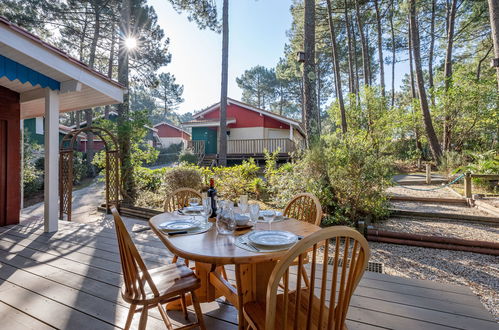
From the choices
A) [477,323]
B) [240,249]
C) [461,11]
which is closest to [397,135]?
[461,11]

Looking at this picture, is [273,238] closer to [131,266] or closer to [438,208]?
[131,266]

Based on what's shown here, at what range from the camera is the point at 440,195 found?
21.5ft

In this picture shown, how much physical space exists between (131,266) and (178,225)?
1.43 ft

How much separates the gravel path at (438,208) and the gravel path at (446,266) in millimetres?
2156

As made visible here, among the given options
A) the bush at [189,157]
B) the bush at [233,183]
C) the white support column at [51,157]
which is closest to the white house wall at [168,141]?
the bush at [189,157]

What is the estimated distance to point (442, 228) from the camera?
4262mm

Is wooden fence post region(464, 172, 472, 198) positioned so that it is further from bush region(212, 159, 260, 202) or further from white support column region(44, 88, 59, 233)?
white support column region(44, 88, 59, 233)

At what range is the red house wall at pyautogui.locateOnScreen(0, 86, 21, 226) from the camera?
3.78 meters

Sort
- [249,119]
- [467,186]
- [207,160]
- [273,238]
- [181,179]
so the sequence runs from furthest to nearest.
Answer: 1. [249,119]
2. [207,160]
3. [181,179]
4. [467,186]
5. [273,238]

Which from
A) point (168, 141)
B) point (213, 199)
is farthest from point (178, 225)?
point (168, 141)

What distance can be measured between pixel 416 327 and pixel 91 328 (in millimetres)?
2032

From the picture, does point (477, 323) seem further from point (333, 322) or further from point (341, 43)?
point (341, 43)

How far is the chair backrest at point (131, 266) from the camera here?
1307mm

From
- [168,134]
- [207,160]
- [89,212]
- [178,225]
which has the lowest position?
[89,212]
